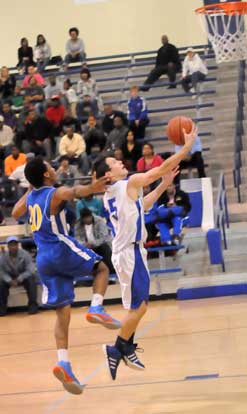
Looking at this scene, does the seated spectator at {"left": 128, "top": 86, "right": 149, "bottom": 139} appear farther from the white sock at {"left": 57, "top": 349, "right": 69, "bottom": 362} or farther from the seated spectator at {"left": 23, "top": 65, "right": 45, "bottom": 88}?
the white sock at {"left": 57, "top": 349, "right": 69, "bottom": 362}

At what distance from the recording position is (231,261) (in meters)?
13.8

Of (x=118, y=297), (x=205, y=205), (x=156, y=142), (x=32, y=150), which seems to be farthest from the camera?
(x=156, y=142)

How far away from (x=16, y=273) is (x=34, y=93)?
6485mm

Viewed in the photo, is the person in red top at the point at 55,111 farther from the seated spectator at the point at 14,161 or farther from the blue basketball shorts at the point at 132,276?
the blue basketball shorts at the point at 132,276

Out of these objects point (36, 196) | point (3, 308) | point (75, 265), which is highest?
point (36, 196)

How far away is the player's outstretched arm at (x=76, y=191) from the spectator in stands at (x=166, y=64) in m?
12.7

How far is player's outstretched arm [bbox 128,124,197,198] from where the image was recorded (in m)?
6.90

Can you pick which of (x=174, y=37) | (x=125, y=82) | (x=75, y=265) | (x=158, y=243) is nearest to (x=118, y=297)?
(x=158, y=243)

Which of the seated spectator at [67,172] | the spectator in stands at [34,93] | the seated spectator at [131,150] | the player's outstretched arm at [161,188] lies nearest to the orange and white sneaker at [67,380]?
the player's outstretched arm at [161,188]

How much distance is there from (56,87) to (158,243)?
6.63 metres

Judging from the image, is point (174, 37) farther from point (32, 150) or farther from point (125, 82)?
point (32, 150)

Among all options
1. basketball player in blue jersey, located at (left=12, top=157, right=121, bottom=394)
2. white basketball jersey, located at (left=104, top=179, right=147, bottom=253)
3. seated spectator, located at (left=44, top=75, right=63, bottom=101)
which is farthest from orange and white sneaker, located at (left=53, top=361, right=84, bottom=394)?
seated spectator, located at (left=44, top=75, right=63, bottom=101)

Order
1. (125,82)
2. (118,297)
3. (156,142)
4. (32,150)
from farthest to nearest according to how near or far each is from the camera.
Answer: (125,82) → (156,142) → (32,150) → (118,297)

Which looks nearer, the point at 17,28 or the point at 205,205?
the point at 205,205
